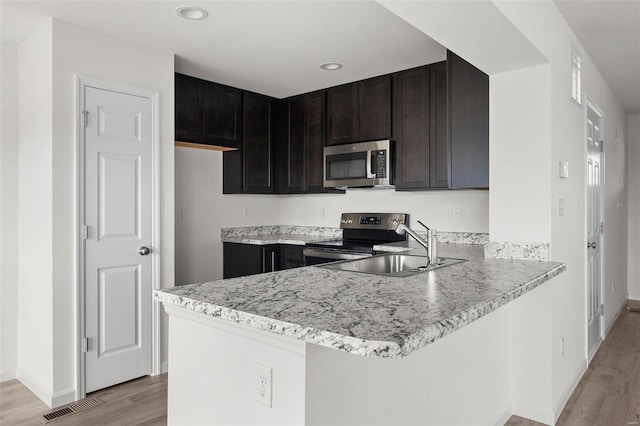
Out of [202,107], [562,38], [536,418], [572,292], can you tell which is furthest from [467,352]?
[202,107]

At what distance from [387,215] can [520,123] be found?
1899 mm

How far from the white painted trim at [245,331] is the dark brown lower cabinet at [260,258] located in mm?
2558

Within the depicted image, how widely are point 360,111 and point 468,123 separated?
140cm

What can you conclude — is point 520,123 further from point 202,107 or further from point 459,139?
point 202,107

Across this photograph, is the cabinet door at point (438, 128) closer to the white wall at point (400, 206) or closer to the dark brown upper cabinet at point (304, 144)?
the white wall at point (400, 206)

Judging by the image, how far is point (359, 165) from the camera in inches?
153

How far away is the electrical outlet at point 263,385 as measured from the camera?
1195mm

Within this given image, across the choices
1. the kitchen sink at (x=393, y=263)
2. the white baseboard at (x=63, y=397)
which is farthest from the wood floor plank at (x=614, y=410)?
the white baseboard at (x=63, y=397)

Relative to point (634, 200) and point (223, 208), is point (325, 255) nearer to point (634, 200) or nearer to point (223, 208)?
point (223, 208)

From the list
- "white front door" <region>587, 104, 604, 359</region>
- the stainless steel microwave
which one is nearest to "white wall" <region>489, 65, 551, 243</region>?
"white front door" <region>587, 104, 604, 359</region>

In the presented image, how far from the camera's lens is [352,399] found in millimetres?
1290

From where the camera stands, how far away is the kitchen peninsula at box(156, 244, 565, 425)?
1.10 metres

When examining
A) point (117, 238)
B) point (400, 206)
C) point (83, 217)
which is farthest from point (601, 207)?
point (83, 217)

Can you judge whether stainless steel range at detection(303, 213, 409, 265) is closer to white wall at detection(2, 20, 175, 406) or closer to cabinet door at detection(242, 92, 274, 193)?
cabinet door at detection(242, 92, 274, 193)
